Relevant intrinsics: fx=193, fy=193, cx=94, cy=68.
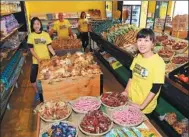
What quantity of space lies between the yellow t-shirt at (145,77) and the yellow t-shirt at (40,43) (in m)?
2.16

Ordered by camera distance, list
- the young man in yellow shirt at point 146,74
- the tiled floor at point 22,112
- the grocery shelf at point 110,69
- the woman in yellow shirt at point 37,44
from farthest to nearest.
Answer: the grocery shelf at point 110,69
the woman in yellow shirt at point 37,44
the tiled floor at point 22,112
the young man in yellow shirt at point 146,74

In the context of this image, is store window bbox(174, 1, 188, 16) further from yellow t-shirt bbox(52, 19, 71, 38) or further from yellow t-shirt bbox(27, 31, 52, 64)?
yellow t-shirt bbox(52, 19, 71, 38)

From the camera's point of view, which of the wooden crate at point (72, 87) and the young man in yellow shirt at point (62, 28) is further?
the young man in yellow shirt at point (62, 28)

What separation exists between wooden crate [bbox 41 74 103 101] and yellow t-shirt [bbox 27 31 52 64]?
113 cm

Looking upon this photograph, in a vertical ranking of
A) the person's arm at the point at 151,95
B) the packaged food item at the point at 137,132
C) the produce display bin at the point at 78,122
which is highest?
the person's arm at the point at 151,95

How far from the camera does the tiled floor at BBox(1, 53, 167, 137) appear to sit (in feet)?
9.95

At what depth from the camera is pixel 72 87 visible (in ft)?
9.34

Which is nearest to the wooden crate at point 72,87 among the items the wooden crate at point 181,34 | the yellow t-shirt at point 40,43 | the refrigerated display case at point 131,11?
the yellow t-shirt at point 40,43

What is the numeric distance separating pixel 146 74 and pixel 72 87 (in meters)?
1.29

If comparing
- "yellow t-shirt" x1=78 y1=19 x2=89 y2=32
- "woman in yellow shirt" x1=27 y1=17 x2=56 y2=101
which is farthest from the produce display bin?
"yellow t-shirt" x1=78 y1=19 x2=89 y2=32

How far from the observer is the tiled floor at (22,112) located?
303 centimetres

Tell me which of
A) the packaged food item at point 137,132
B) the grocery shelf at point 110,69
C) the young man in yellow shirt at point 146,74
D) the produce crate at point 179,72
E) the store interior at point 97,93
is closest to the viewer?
the packaged food item at point 137,132

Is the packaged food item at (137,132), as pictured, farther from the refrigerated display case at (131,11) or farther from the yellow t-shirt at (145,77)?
the refrigerated display case at (131,11)

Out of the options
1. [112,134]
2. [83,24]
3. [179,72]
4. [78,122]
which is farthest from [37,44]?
[83,24]
